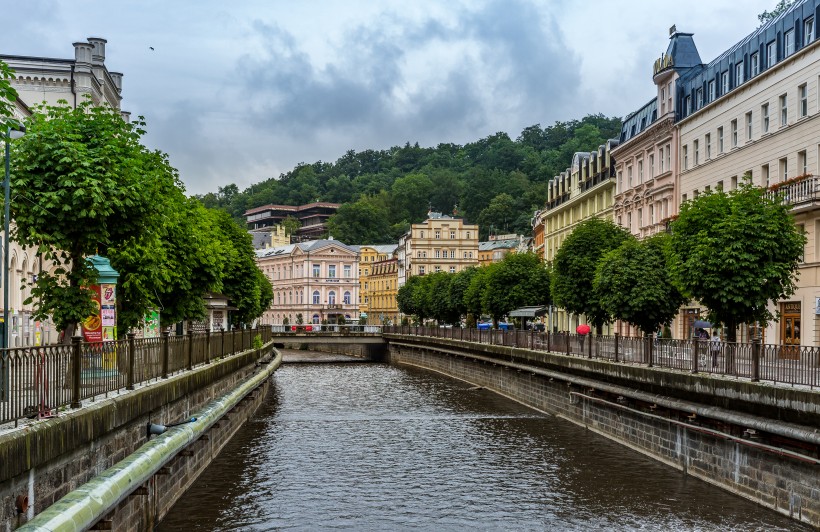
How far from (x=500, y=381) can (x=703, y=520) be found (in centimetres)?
3315

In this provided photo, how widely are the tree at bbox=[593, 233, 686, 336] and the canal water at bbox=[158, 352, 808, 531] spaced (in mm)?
5892

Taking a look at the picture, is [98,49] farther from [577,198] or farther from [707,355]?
[707,355]

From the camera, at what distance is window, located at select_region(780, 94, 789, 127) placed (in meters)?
46.2

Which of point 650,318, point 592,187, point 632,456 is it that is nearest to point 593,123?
point 592,187

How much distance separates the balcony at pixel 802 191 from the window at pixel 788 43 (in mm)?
7168

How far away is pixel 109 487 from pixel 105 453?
1511 mm

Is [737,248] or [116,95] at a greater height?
[116,95]

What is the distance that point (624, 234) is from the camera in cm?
5394

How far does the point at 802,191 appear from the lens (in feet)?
139

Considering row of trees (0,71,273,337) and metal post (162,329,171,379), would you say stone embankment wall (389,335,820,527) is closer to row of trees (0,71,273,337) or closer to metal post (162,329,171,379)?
metal post (162,329,171,379)

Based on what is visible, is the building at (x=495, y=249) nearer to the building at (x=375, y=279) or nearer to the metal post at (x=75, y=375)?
the building at (x=375, y=279)

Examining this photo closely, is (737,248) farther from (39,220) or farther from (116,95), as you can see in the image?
(116,95)

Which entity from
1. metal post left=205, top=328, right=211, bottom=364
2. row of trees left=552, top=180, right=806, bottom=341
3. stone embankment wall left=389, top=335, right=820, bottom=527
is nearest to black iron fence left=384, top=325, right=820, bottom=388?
stone embankment wall left=389, top=335, right=820, bottom=527

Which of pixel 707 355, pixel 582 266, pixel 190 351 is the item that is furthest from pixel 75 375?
pixel 582 266
